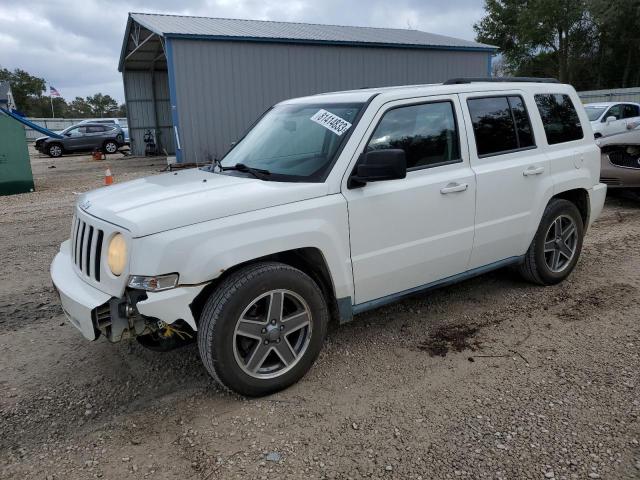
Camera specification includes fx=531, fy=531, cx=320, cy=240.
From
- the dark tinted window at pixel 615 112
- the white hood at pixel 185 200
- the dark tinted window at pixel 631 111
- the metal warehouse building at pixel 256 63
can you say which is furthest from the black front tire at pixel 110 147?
the white hood at pixel 185 200

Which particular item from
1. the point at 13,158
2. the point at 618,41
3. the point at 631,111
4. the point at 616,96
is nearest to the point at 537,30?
the point at 618,41

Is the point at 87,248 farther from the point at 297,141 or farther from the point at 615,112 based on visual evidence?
the point at 615,112

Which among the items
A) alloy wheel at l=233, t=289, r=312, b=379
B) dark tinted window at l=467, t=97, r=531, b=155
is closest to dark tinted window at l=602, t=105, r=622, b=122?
dark tinted window at l=467, t=97, r=531, b=155

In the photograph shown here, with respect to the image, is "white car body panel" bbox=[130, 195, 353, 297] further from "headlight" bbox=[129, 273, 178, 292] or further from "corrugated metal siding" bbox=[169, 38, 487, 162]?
"corrugated metal siding" bbox=[169, 38, 487, 162]

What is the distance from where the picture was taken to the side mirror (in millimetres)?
3254

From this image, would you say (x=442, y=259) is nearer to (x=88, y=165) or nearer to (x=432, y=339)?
(x=432, y=339)

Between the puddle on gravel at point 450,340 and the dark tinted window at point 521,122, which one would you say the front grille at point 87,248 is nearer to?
the puddle on gravel at point 450,340

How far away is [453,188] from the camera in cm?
389

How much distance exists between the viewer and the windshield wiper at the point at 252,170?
11.8 feet

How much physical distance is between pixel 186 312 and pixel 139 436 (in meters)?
0.74

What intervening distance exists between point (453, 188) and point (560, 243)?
1.70 metres

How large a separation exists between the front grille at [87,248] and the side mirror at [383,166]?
163 cm

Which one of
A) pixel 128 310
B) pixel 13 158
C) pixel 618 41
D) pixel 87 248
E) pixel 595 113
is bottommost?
pixel 128 310

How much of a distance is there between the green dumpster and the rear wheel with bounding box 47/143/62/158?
13.7 m
